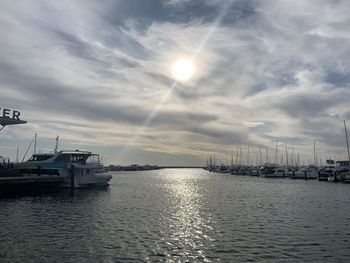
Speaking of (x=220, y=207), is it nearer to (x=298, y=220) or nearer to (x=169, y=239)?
(x=298, y=220)

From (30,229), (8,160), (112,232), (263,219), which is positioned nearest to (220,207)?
(263,219)

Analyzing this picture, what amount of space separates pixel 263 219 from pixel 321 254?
1554 centimetres

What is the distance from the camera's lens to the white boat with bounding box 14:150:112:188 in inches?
2985

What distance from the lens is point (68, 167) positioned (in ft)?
253

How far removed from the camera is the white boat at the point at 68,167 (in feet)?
249

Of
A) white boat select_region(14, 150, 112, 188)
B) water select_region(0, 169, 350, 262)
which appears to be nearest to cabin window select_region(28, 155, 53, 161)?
white boat select_region(14, 150, 112, 188)

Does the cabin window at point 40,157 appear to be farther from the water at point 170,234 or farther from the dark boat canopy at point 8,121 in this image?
the water at point 170,234

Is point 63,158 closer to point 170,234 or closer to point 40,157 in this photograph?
point 40,157

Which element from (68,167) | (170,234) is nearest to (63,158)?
(68,167)

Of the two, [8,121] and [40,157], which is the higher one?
[8,121]

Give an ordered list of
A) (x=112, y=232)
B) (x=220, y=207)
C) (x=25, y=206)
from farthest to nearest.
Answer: (x=220, y=207), (x=25, y=206), (x=112, y=232)

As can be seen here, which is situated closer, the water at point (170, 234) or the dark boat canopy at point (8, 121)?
the water at point (170, 234)

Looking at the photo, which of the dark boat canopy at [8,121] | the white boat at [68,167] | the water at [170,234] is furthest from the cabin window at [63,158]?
the water at [170,234]

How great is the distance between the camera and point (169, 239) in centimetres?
3052
